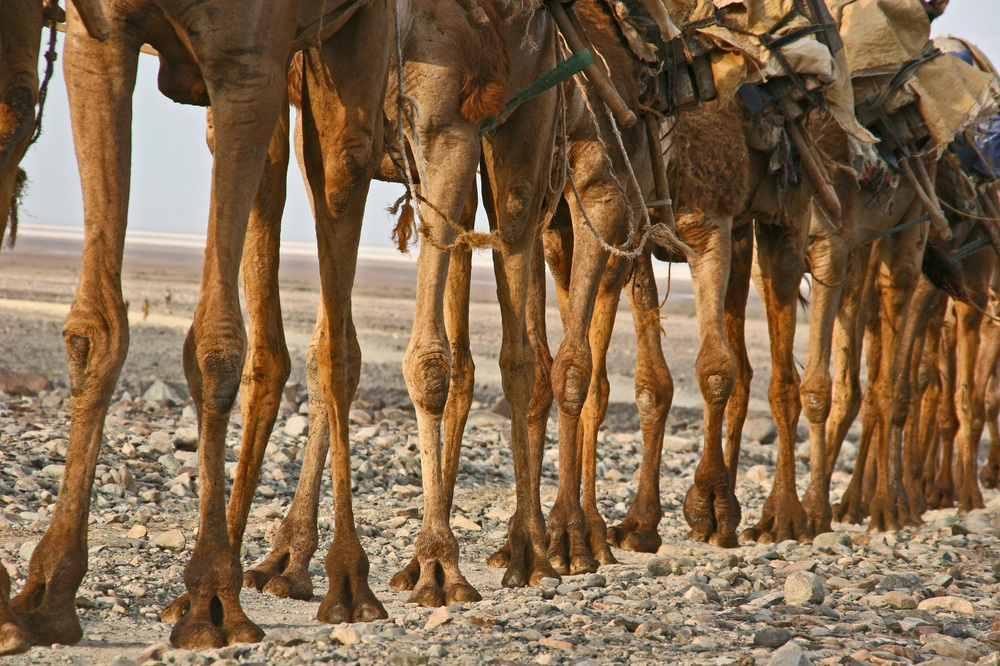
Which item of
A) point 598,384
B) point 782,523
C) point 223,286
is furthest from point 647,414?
point 223,286

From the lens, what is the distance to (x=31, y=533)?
6.12m

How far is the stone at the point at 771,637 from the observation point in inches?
175

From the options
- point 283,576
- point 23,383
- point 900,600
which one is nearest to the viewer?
point 283,576

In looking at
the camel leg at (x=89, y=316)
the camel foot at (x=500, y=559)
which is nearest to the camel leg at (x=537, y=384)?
the camel foot at (x=500, y=559)

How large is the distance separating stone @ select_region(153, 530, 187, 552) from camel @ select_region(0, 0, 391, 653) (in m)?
2.11

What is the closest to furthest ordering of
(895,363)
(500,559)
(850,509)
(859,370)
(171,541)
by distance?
1. (171,541)
2. (500,559)
3. (859,370)
4. (850,509)
5. (895,363)

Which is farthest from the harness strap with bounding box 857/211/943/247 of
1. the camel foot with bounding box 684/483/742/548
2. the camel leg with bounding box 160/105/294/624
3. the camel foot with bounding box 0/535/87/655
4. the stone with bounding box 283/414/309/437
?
the camel foot with bounding box 0/535/87/655

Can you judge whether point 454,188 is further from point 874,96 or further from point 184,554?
point 874,96

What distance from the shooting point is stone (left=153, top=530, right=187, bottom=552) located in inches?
230

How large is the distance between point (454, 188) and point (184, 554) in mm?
2376

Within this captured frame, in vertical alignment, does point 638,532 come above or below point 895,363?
below

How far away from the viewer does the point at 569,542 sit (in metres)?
6.61

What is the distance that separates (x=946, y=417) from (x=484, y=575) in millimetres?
9467

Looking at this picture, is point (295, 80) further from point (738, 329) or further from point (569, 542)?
point (738, 329)
